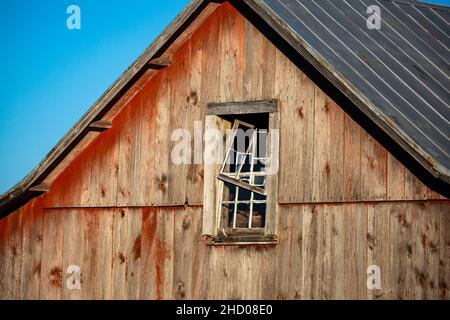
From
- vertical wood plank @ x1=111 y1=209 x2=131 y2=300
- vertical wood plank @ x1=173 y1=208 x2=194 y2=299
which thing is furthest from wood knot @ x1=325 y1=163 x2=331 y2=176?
vertical wood plank @ x1=111 y1=209 x2=131 y2=300

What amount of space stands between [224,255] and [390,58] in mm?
3207

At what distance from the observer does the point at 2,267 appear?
15492 millimetres

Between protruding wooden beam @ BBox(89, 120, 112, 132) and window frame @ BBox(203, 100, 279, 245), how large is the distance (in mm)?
1501

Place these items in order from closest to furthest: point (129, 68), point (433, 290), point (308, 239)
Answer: point (433, 290) → point (308, 239) → point (129, 68)

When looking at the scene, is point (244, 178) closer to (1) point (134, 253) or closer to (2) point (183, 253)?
(2) point (183, 253)

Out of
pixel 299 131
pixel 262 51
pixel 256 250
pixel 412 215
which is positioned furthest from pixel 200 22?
pixel 412 215

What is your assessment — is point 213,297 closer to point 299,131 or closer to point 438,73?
point 299,131

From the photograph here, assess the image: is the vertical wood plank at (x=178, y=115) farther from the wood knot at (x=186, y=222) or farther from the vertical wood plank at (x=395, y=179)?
the vertical wood plank at (x=395, y=179)

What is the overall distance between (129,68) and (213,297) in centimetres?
308

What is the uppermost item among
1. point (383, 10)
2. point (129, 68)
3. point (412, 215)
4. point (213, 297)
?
point (383, 10)

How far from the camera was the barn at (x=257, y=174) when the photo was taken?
12375 millimetres

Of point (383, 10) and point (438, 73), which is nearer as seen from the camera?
point (438, 73)

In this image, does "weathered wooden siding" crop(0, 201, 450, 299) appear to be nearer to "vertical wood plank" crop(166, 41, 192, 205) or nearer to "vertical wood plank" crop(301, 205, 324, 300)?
"vertical wood plank" crop(301, 205, 324, 300)

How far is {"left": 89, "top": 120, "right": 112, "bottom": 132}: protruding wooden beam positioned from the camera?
48.0 feet
